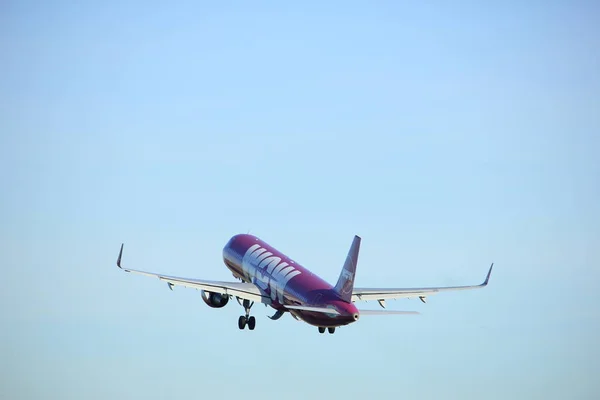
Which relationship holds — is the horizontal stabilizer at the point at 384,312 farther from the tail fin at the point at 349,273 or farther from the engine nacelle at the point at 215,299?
the engine nacelle at the point at 215,299

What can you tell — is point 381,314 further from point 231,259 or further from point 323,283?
point 231,259

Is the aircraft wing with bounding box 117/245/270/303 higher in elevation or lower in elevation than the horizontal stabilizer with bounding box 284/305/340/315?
higher

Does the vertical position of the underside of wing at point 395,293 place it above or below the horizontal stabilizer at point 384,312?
above

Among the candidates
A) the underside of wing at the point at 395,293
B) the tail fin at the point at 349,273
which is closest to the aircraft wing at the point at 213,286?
the underside of wing at the point at 395,293

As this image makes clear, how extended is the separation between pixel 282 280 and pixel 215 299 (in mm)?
6713

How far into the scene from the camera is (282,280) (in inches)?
4296

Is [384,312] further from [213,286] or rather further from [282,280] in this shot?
[213,286]

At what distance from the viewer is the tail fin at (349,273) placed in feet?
330

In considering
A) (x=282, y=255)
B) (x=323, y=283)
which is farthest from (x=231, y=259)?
(x=323, y=283)

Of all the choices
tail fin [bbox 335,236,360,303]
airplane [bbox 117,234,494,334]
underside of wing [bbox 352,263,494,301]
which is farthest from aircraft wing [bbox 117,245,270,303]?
tail fin [bbox 335,236,360,303]

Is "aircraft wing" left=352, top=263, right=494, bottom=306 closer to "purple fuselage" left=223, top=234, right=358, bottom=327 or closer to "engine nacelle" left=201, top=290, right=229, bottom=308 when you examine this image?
"purple fuselage" left=223, top=234, right=358, bottom=327

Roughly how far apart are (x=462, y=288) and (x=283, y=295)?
49.6 feet

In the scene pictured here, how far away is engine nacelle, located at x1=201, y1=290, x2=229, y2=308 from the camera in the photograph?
11250 centimetres

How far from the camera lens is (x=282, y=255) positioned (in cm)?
11556
